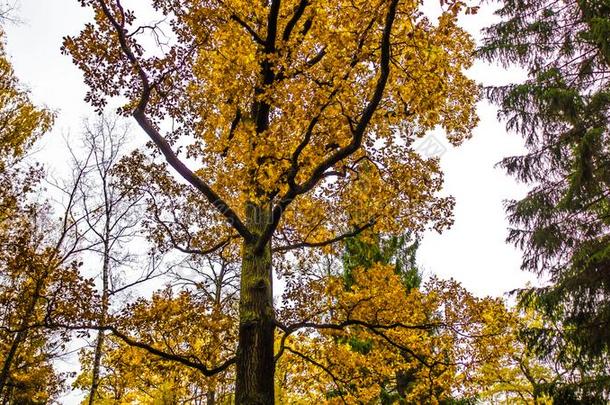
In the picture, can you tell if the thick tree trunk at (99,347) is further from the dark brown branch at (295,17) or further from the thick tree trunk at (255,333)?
the dark brown branch at (295,17)

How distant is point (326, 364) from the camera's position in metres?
6.95

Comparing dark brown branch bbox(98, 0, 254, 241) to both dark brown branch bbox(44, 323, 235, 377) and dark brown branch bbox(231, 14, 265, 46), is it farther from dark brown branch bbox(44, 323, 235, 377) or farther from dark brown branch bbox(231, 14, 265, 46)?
dark brown branch bbox(44, 323, 235, 377)

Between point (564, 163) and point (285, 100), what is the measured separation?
7.78 m

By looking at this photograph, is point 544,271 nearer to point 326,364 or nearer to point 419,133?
point 419,133

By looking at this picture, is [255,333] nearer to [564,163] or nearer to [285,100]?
[285,100]

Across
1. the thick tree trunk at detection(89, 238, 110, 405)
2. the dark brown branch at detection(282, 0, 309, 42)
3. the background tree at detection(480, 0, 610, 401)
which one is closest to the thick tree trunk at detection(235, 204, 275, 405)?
the dark brown branch at detection(282, 0, 309, 42)

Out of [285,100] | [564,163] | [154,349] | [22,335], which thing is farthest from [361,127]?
[22,335]

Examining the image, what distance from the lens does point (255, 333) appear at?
16.7 ft

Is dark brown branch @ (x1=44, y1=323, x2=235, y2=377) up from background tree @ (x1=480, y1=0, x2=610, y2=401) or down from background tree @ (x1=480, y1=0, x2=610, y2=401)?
down

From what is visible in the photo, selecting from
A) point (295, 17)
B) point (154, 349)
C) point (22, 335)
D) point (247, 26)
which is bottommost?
point (154, 349)

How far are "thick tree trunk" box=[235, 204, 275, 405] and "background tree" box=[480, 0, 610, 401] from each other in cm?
642

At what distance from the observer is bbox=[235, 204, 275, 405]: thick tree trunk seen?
4746 mm

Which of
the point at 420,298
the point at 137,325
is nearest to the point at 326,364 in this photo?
the point at 420,298

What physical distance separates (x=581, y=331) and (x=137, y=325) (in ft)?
27.4
